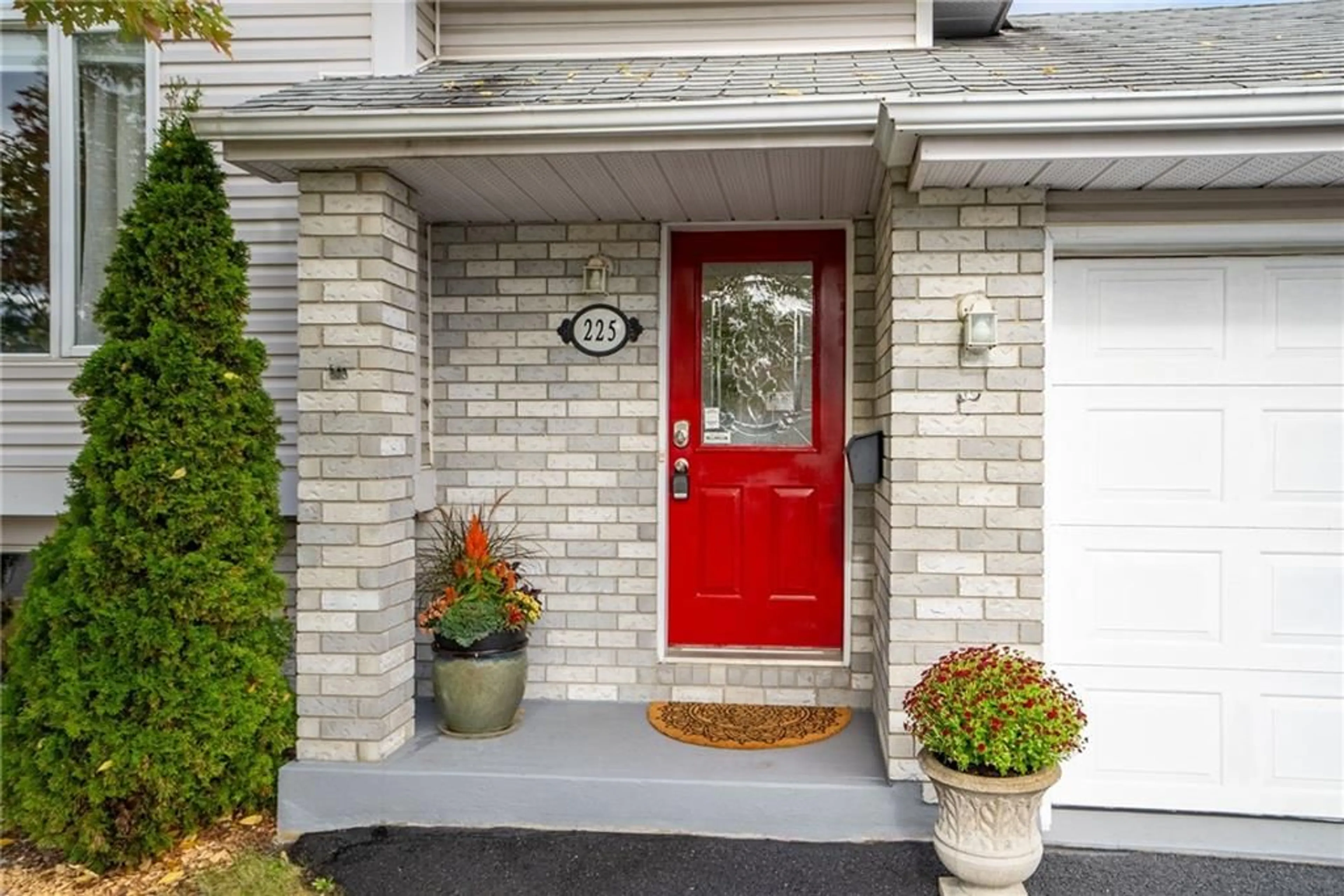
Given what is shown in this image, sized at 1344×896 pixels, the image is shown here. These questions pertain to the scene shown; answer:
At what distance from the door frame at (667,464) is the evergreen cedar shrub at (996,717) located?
1148mm

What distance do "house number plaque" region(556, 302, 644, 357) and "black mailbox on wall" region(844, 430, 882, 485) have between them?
Result: 3.83 feet

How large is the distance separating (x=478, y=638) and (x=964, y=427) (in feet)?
6.70

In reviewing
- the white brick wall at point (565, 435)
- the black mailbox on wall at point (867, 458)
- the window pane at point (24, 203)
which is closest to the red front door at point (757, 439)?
the white brick wall at point (565, 435)

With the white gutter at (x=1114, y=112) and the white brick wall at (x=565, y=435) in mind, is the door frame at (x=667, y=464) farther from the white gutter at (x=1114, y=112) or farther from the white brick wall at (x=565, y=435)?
the white gutter at (x=1114, y=112)

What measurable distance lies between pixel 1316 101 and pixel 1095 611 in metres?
1.78

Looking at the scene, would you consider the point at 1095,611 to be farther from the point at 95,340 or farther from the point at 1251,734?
the point at 95,340

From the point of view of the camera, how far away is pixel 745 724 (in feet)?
11.7

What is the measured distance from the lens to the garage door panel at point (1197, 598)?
2.98m

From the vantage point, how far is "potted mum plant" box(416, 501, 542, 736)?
334 centimetres

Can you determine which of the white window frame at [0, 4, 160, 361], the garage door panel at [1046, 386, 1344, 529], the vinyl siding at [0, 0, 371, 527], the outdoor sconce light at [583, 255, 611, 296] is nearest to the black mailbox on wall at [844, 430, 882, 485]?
the garage door panel at [1046, 386, 1344, 529]

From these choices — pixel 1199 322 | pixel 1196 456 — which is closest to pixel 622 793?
pixel 1196 456

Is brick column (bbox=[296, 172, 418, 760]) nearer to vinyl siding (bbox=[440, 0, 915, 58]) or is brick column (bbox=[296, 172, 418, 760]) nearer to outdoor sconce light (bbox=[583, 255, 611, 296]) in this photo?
outdoor sconce light (bbox=[583, 255, 611, 296])

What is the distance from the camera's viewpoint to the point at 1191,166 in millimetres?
2674

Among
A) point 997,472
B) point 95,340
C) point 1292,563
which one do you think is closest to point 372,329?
point 95,340
